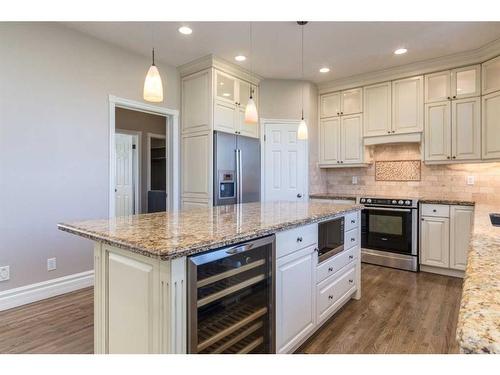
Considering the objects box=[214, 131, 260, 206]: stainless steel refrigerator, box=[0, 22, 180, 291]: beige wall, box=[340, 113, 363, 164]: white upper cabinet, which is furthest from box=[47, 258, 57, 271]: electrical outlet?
Result: box=[340, 113, 363, 164]: white upper cabinet

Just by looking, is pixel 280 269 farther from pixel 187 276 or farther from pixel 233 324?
pixel 187 276

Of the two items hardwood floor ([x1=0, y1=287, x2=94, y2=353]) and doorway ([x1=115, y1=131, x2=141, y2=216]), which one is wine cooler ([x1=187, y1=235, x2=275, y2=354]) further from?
doorway ([x1=115, y1=131, x2=141, y2=216])

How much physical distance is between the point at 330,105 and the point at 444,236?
251 cm

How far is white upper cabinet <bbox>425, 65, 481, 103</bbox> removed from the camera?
147 inches

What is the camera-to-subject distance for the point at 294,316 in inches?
78.2

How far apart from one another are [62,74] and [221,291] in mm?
2861

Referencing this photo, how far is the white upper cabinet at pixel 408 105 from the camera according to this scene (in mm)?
4105

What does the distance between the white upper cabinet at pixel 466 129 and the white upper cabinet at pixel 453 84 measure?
102mm

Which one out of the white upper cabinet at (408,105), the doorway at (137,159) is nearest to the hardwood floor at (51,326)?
the doorway at (137,159)

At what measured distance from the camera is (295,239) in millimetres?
1993

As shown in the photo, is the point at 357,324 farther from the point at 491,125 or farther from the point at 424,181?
the point at 491,125

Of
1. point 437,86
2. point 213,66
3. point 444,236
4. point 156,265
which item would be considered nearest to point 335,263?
point 156,265

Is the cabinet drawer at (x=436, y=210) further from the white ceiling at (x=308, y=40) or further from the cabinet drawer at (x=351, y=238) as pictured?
the white ceiling at (x=308, y=40)

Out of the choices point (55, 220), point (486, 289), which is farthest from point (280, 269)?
point (55, 220)
